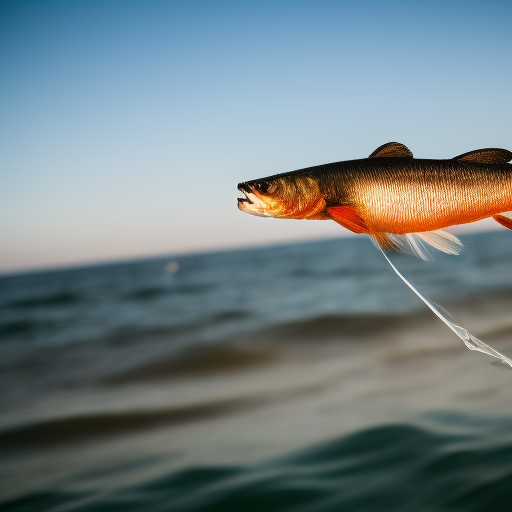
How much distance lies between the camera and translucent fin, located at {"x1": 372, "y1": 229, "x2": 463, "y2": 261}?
117 centimetres

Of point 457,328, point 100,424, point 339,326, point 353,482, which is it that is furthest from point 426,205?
point 339,326

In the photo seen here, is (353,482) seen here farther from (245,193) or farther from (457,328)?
(245,193)

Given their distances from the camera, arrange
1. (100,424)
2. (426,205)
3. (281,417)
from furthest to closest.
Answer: (100,424)
(281,417)
(426,205)

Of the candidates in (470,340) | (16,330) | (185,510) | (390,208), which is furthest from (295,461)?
(16,330)

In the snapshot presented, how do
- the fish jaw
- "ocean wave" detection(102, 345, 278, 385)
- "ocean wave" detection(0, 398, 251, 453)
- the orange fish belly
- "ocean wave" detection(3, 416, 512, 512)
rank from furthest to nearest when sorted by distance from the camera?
"ocean wave" detection(102, 345, 278, 385) < "ocean wave" detection(0, 398, 251, 453) < "ocean wave" detection(3, 416, 512, 512) < the fish jaw < the orange fish belly

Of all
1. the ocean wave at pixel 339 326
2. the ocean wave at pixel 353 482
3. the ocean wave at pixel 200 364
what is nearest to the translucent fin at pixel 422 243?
the ocean wave at pixel 353 482

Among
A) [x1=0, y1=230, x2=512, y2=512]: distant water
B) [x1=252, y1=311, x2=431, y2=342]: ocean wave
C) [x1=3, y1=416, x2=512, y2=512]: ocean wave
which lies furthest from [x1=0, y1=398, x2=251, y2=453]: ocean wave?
[x1=252, y1=311, x2=431, y2=342]: ocean wave

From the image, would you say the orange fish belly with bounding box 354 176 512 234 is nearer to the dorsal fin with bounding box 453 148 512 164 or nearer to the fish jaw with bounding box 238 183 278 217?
the dorsal fin with bounding box 453 148 512 164

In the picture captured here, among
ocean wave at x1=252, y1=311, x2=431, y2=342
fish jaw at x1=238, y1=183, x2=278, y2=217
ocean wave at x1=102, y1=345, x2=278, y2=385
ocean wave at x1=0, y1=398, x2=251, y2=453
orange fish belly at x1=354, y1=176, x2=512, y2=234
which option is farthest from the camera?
ocean wave at x1=252, y1=311, x2=431, y2=342

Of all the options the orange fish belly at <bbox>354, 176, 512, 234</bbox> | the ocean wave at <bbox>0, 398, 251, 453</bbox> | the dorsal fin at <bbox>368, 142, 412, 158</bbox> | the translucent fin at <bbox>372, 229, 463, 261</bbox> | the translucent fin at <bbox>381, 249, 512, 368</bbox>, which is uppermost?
the dorsal fin at <bbox>368, 142, 412, 158</bbox>

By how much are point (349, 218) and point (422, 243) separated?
23 centimetres

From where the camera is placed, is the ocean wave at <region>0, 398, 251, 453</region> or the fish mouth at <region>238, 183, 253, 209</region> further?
the ocean wave at <region>0, 398, 251, 453</region>

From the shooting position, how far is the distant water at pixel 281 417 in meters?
5.63

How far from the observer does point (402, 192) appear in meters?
1.09
